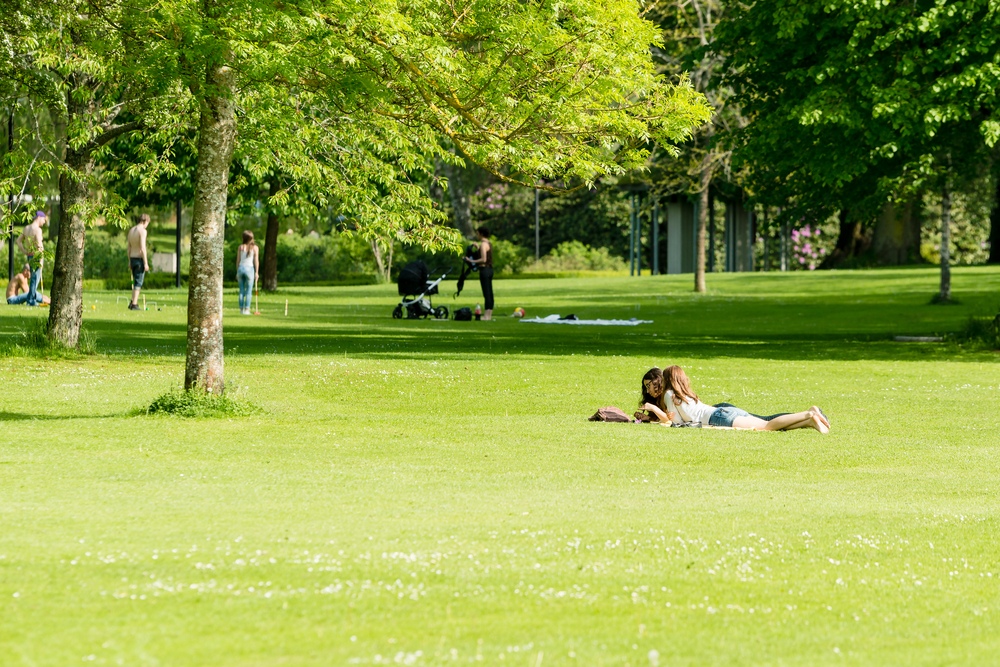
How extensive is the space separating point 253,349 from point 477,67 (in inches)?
344

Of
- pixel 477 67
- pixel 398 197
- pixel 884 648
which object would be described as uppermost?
pixel 477 67

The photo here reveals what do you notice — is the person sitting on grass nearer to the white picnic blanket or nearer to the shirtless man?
the shirtless man

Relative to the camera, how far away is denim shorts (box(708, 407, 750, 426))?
12.6 m

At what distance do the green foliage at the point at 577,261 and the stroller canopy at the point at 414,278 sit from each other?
1191 inches

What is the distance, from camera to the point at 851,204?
83.6ft

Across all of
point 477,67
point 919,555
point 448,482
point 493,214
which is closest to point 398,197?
point 477,67

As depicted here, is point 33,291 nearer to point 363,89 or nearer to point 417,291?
point 417,291

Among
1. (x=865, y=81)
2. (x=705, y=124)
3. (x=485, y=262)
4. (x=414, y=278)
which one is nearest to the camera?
(x=865, y=81)

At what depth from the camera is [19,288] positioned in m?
31.6

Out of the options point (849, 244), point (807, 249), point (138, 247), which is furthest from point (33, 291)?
point (807, 249)

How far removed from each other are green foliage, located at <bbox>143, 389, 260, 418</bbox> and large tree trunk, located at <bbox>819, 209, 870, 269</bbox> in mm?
44090

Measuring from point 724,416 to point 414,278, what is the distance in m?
17.0

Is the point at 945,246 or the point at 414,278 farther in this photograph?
the point at 945,246

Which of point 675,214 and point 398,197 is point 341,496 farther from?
point 675,214
